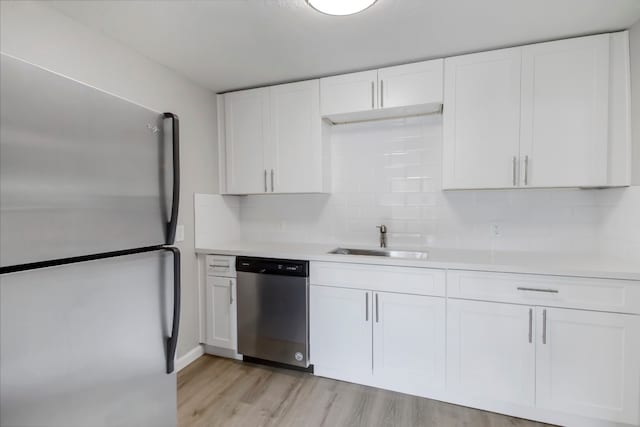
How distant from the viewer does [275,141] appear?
2660 mm

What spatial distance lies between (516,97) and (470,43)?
0.47 metres

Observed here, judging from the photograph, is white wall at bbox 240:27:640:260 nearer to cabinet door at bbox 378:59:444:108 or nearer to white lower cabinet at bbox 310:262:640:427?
cabinet door at bbox 378:59:444:108

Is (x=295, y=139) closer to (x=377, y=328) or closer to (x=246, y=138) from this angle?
(x=246, y=138)

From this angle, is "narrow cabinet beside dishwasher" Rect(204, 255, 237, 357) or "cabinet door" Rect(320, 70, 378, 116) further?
"narrow cabinet beside dishwasher" Rect(204, 255, 237, 357)

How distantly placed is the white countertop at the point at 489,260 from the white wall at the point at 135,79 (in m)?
0.58

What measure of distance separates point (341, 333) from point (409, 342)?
1.56 feet

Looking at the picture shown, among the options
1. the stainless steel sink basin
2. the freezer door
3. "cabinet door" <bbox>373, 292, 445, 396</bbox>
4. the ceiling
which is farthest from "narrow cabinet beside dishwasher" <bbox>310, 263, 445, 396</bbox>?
the ceiling

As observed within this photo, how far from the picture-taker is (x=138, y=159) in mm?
1170

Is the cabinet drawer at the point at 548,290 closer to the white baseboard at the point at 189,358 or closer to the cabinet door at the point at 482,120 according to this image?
the cabinet door at the point at 482,120

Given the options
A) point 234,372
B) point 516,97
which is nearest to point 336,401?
point 234,372

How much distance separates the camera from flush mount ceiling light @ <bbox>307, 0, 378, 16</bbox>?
148 centimetres

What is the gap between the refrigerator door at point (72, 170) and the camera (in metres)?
0.82

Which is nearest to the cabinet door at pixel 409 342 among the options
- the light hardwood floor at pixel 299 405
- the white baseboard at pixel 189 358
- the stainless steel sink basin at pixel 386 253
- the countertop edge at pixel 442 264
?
the light hardwood floor at pixel 299 405

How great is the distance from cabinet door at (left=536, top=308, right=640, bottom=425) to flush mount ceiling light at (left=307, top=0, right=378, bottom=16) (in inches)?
76.4
